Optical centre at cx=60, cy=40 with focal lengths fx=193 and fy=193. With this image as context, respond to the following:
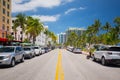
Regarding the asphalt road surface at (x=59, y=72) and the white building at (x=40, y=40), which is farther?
the white building at (x=40, y=40)

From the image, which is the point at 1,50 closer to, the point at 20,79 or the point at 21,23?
the point at 20,79

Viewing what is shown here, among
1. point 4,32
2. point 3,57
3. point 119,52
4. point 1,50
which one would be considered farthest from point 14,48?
point 4,32

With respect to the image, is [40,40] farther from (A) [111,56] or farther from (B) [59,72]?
(B) [59,72]

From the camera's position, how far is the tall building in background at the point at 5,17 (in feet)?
212

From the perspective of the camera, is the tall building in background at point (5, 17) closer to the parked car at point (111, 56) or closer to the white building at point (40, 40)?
the white building at point (40, 40)

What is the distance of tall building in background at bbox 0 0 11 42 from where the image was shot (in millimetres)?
Answer: 64750

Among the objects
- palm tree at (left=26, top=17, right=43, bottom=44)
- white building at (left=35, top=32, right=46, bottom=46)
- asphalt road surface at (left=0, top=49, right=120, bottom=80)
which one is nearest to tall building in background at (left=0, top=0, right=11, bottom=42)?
palm tree at (left=26, top=17, right=43, bottom=44)

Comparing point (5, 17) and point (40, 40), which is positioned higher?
point (5, 17)

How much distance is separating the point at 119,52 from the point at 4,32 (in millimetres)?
56252

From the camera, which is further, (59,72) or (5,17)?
(5,17)

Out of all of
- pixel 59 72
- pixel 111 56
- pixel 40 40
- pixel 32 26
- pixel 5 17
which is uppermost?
pixel 5 17

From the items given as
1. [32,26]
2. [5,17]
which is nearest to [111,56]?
[32,26]

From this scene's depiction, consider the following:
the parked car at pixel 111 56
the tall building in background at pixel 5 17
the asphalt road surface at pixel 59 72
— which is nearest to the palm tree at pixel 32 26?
the tall building in background at pixel 5 17

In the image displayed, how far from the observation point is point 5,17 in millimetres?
68250
